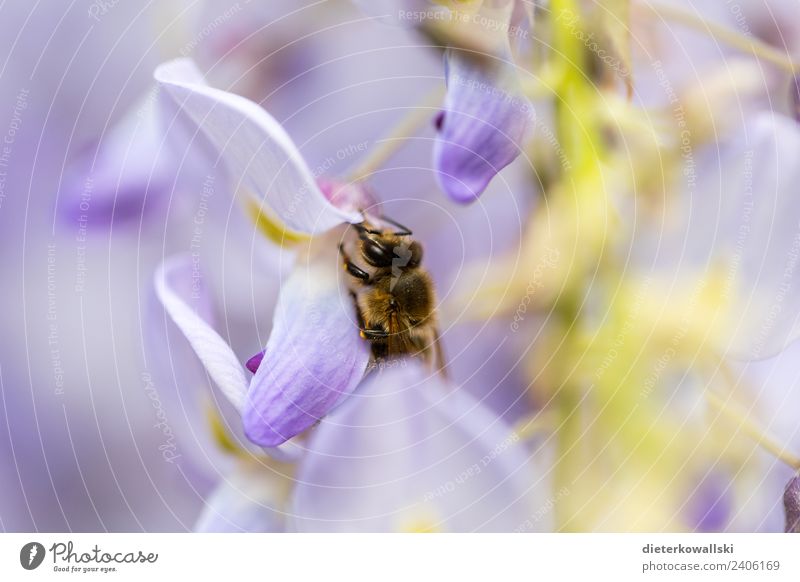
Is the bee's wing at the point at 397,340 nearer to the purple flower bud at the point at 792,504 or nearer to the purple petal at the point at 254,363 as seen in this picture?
the purple petal at the point at 254,363

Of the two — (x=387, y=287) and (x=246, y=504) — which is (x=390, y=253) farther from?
(x=246, y=504)

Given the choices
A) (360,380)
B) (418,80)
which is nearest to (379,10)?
(418,80)

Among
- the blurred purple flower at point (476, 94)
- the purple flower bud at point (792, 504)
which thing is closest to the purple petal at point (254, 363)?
the blurred purple flower at point (476, 94)
